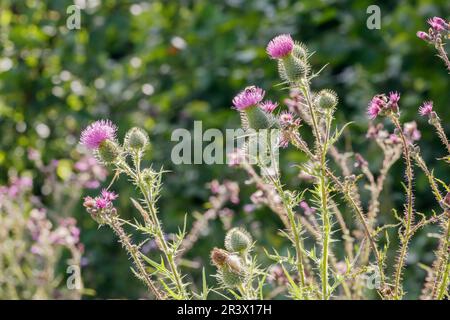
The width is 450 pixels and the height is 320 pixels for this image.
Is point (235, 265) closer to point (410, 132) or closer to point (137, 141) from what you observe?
point (137, 141)

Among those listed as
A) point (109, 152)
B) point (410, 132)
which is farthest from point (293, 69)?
point (410, 132)

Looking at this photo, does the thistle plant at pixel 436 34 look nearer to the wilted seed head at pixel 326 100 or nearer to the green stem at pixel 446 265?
the wilted seed head at pixel 326 100

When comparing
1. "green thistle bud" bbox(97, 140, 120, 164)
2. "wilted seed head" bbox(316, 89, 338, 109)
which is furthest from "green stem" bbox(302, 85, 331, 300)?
"green thistle bud" bbox(97, 140, 120, 164)

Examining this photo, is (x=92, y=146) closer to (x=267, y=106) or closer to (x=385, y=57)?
(x=267, y=106)

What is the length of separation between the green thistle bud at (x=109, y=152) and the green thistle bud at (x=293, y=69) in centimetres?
40

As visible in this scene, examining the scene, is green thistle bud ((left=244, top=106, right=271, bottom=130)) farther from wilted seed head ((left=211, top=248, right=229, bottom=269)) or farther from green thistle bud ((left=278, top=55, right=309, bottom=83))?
wilted seed head ((left=211, top=248, right=229, bottom=269))

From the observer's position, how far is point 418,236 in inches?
166

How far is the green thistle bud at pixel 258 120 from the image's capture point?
1.77m

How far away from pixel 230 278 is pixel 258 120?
34 cm

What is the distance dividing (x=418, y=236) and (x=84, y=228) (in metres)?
1.74

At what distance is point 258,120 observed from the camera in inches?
69.7

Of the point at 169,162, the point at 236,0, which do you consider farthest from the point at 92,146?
the point at 236,0

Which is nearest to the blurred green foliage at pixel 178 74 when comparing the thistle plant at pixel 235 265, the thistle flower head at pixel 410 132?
the thistle flower head at pixel 410 132

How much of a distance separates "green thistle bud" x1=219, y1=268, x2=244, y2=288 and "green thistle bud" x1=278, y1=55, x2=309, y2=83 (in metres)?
0.43
